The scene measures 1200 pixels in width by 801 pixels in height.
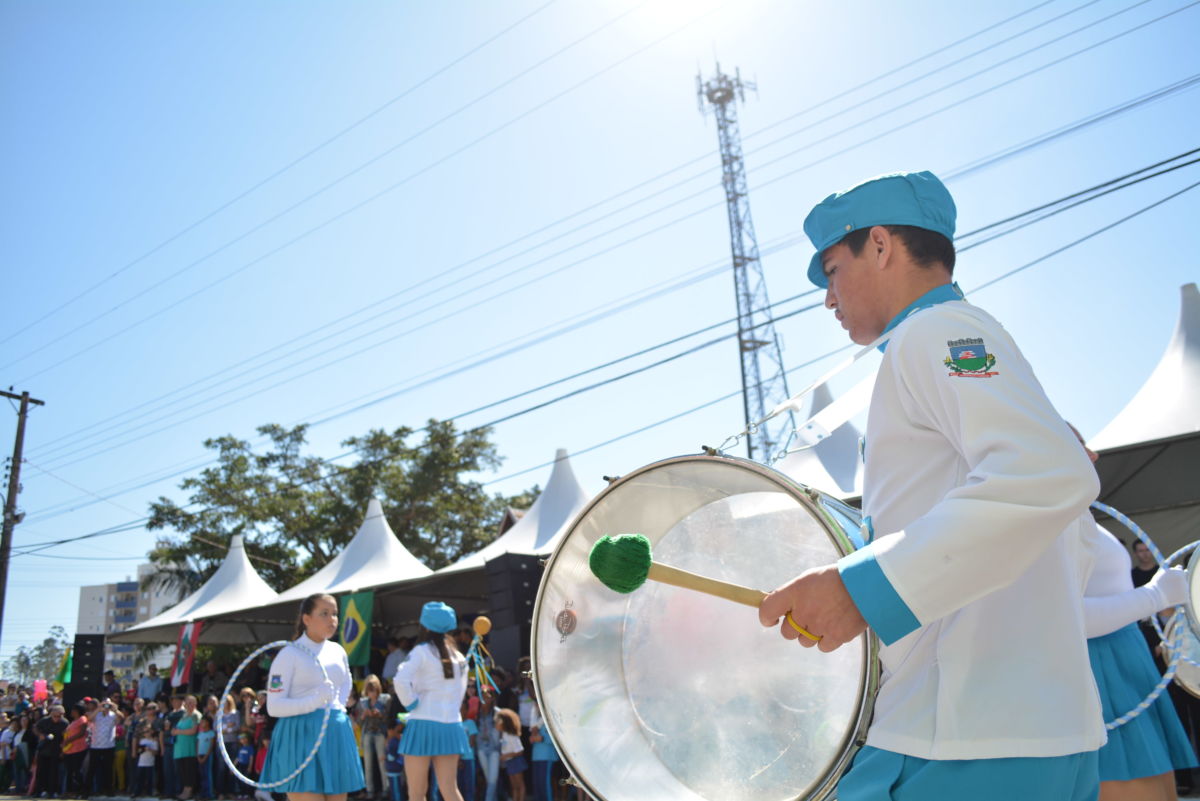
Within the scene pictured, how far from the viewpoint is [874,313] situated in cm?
186

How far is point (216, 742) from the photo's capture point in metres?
15.4

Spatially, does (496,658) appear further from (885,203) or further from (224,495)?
(224,495)

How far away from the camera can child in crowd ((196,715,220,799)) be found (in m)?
15.4

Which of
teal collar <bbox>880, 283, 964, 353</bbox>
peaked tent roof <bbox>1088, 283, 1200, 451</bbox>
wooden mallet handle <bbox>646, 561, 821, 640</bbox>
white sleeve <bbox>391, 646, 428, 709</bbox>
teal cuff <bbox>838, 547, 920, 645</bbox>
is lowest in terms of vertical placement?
teal cuff <bbox>838, 547, 920, 645</bbox>

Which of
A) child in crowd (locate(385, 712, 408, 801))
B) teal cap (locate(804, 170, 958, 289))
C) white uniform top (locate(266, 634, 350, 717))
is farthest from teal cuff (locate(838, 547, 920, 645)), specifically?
child in crowd (locate(385, 712, 408, 801))

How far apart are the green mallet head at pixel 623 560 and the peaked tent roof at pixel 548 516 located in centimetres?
1331

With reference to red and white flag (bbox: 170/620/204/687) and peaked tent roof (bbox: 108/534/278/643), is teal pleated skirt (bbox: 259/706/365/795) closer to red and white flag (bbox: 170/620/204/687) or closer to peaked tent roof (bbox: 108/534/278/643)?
peaked tent roof (bbox: 108/534/278/643)

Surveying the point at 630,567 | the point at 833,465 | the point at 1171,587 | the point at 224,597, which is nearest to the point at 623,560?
the point at 630,567

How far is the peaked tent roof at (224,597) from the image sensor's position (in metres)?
20.8

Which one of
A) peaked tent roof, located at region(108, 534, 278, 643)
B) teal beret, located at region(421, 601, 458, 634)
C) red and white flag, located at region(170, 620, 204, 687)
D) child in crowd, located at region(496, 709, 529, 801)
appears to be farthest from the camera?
peaked tent roof, located at region(108, 534, 278, 643)

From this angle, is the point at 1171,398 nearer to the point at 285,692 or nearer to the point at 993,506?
the point at 285,692

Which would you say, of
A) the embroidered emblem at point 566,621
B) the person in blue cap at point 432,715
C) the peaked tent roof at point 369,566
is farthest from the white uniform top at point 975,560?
the peaked tent roof at point 369,566

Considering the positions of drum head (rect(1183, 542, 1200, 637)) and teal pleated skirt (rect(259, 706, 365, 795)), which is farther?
teal pleated skirt (rect(259, 706, 365, 795))

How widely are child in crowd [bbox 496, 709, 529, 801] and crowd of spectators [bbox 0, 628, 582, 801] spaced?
0.04ft
